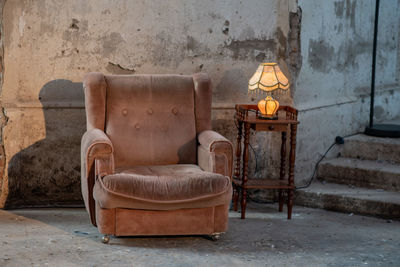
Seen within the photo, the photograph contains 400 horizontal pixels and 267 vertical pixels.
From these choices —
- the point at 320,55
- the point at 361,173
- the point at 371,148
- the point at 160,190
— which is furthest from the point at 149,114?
the point at 371,148

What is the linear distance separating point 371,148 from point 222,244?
7.09 ft

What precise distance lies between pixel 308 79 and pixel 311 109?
267 mm

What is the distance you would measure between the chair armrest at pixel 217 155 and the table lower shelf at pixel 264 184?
49 cm

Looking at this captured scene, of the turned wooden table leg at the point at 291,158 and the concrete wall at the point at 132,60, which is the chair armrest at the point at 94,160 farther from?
the turned wooden table leg at the point at 291,158

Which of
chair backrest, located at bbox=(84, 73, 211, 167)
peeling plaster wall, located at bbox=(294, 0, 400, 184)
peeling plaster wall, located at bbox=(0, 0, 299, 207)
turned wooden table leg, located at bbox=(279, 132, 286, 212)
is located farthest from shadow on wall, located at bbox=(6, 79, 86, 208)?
peeling plaster wall, located at bbox=(294, 0, 400, 184)

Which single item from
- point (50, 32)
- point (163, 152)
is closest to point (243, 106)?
point (163, 152)

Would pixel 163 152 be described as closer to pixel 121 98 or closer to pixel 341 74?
pixel 121 98

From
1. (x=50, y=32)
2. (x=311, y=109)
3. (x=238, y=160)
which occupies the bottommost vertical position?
(x=238, y=160)

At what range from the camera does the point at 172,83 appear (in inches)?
178

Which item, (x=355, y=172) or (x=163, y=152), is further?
(x=355, y=172)

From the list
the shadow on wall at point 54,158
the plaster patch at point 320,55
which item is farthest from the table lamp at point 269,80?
the shadow on wall at point 54,158

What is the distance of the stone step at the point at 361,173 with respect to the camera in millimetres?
5000

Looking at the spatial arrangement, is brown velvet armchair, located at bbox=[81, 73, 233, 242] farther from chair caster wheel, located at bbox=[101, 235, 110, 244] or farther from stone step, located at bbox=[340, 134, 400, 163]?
stone step, located at bbox=[340, 134, 400, 163]

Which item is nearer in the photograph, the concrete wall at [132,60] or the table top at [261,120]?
the table top at [261,120]
